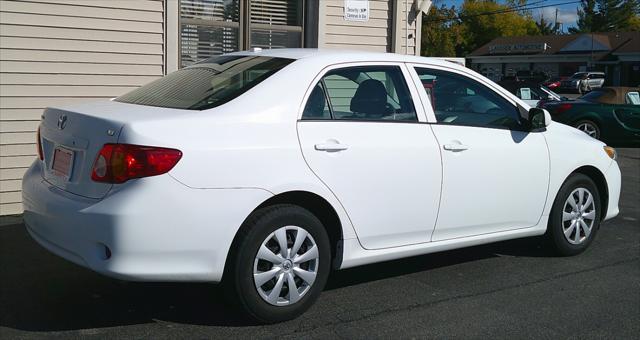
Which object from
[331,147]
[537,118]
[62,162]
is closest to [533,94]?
[537,118]

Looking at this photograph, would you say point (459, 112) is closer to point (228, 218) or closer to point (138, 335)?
point (228, 218)

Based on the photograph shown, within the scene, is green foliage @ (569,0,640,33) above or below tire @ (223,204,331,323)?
above

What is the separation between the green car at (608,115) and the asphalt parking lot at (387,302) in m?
10.4

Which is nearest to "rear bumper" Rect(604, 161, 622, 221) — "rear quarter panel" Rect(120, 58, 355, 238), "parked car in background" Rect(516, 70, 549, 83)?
"rear quarter panel" Rect(120, 58, 355, 238)

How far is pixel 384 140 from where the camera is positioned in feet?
15.7

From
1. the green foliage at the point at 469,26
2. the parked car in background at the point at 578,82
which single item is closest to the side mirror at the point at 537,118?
the parked car in background at the point at 578,82

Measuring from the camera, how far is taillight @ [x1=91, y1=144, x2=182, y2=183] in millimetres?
3885

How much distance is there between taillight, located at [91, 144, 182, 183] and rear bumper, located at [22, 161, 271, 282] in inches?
1.8

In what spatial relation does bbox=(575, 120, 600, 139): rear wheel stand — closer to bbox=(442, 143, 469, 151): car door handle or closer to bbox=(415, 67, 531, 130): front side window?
bbox=(415, 67, 531, 130): front side window

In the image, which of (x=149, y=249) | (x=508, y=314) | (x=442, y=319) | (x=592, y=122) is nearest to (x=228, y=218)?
(x=149, y=249)

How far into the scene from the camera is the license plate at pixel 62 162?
4250 mm

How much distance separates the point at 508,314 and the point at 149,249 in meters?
2.37

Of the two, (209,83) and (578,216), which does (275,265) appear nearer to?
(209,83)

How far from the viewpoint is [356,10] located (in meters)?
9.40
